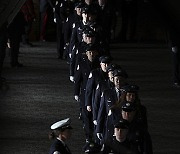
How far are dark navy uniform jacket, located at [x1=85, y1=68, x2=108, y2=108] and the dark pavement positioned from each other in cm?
78

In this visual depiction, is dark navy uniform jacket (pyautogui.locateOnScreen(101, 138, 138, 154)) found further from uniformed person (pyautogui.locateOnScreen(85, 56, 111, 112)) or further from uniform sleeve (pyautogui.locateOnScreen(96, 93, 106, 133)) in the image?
uniformed person (pyautogui.locateOnScreen(85, 56, 111, 112))

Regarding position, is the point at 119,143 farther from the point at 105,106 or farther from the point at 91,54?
the point at 91,54

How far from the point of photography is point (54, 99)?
1645 cm

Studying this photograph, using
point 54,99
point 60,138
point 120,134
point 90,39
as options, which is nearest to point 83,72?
point 90,39

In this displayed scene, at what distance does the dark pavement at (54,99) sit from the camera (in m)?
12.4

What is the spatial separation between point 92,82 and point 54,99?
4.74m

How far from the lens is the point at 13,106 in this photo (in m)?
15.6

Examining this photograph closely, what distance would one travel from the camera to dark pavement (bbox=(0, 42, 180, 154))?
12367 millimetres

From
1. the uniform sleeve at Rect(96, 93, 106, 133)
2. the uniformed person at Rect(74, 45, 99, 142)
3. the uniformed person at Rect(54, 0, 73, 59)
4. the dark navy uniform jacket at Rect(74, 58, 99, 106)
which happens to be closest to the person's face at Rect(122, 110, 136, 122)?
the uniform sleeve at Rect(96, 93, 106, 133)

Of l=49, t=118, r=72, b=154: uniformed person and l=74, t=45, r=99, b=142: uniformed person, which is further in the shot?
l=74, t=45, r=99, b=142: uniformed person

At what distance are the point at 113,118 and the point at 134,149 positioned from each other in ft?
2.43

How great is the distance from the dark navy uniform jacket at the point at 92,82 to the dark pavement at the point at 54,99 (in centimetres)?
78

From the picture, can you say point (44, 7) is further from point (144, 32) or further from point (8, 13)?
point (8, 13)

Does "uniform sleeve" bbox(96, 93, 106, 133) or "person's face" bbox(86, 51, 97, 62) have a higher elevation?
"person's face" bbox(86, 51, 97, 62)
